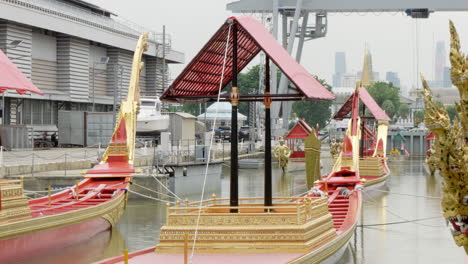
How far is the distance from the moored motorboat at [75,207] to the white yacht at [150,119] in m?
23.7

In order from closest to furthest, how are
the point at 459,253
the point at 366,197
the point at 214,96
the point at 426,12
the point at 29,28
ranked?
the point at 214,96, the point at 459,253, the point at 366,197, the point at 29,28, the point at 426,12

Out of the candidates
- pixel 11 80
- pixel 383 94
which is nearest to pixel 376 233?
pixel 11 80

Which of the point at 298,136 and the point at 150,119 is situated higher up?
Result: the point at 150,119

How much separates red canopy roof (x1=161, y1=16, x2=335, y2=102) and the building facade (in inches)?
927

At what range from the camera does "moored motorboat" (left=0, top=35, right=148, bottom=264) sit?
1445cm

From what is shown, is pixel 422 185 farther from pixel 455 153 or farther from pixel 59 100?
pixel 455 153

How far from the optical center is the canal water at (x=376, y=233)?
639 inches

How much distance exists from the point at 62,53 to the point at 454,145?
1629 inches

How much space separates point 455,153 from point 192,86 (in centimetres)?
657

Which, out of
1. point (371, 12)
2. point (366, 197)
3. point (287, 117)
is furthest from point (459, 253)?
point (287, 117)

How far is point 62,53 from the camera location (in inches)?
1860

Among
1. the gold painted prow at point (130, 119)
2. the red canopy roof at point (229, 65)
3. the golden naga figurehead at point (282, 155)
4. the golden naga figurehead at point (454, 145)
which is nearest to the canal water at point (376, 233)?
the gold painted prow at point (130, 119)

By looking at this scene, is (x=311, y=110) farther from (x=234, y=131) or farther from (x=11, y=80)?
(x=234, y=131)

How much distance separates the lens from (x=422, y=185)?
116 ft
